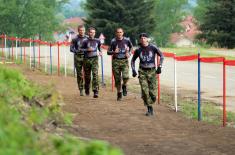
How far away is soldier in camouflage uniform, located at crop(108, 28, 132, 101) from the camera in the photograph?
17297 mm

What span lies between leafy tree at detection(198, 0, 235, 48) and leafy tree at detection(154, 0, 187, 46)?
5815cm

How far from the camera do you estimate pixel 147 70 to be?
47.8 feet

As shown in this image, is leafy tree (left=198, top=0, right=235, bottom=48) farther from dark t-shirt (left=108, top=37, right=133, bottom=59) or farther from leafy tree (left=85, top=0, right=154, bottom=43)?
dark t-shirt (left=108, top=37, right=133, bottom=59)

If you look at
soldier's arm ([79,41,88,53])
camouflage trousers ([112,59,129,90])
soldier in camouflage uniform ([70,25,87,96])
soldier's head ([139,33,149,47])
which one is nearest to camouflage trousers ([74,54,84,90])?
soldier in camouflage uniform ([70,25,87,96])

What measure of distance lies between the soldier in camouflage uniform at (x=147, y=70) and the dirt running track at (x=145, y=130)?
0.38m

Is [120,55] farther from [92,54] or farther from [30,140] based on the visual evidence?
[30,140]

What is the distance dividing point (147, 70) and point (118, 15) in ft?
170

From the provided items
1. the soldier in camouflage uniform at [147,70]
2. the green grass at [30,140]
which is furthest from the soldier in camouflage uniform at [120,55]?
the green grass at [30,140]

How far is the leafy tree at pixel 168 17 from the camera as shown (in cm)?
11844

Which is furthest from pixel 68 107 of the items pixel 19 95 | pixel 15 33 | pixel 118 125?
pixel 15 33

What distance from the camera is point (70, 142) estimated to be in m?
5.96

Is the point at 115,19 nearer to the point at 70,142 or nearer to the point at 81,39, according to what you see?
the point at 81,39

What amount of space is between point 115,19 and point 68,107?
5163 centimetres

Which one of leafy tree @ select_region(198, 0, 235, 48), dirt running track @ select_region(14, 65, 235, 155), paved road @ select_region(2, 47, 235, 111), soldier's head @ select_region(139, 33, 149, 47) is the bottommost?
dirt running track @ select_region(14, 65, 235, 155)
